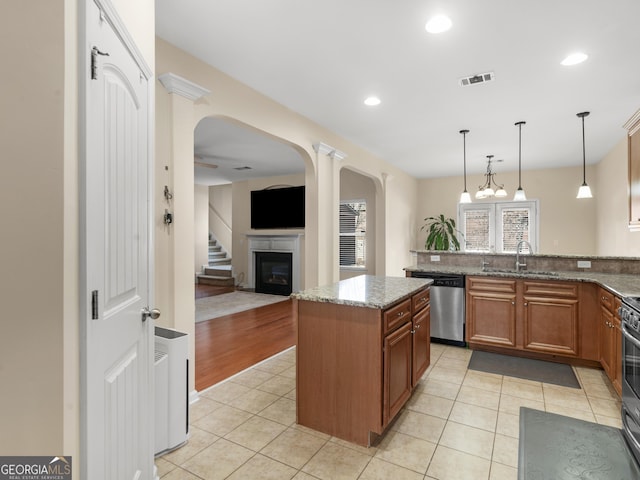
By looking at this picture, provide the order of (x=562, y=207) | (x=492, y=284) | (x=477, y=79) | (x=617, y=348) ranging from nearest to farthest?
(x=617, y=348), (x=477, y=79), (x=492, y=284), (x=562, y=207)

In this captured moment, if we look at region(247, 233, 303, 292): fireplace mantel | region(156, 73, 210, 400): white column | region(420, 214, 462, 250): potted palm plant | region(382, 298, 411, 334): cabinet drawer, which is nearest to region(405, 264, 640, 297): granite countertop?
region(382, 298, 411, 334): cabinet drawer

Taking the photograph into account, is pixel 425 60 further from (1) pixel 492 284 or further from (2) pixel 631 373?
(2) pixel 631 373

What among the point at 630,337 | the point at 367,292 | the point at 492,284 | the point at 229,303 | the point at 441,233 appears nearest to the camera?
the point at 630,337

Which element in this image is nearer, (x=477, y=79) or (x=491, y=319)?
(x=477, y=79)

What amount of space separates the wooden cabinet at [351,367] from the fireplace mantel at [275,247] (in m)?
5.34

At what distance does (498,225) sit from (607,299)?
476 cm

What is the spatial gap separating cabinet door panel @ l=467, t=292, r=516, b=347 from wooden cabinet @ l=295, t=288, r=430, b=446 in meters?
1.73

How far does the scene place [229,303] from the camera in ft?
21.4

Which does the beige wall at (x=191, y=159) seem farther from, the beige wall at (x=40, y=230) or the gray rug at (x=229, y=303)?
the gray rug at (x=229, y=303)

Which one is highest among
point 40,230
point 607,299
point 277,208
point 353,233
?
point 277,208

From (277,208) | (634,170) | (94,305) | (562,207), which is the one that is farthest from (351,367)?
(562,207)

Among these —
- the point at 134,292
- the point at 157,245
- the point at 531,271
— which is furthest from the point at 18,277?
the point at 531,271

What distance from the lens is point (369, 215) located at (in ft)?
23.4

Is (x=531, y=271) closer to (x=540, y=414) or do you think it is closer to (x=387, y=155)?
(x=540, y=414)
